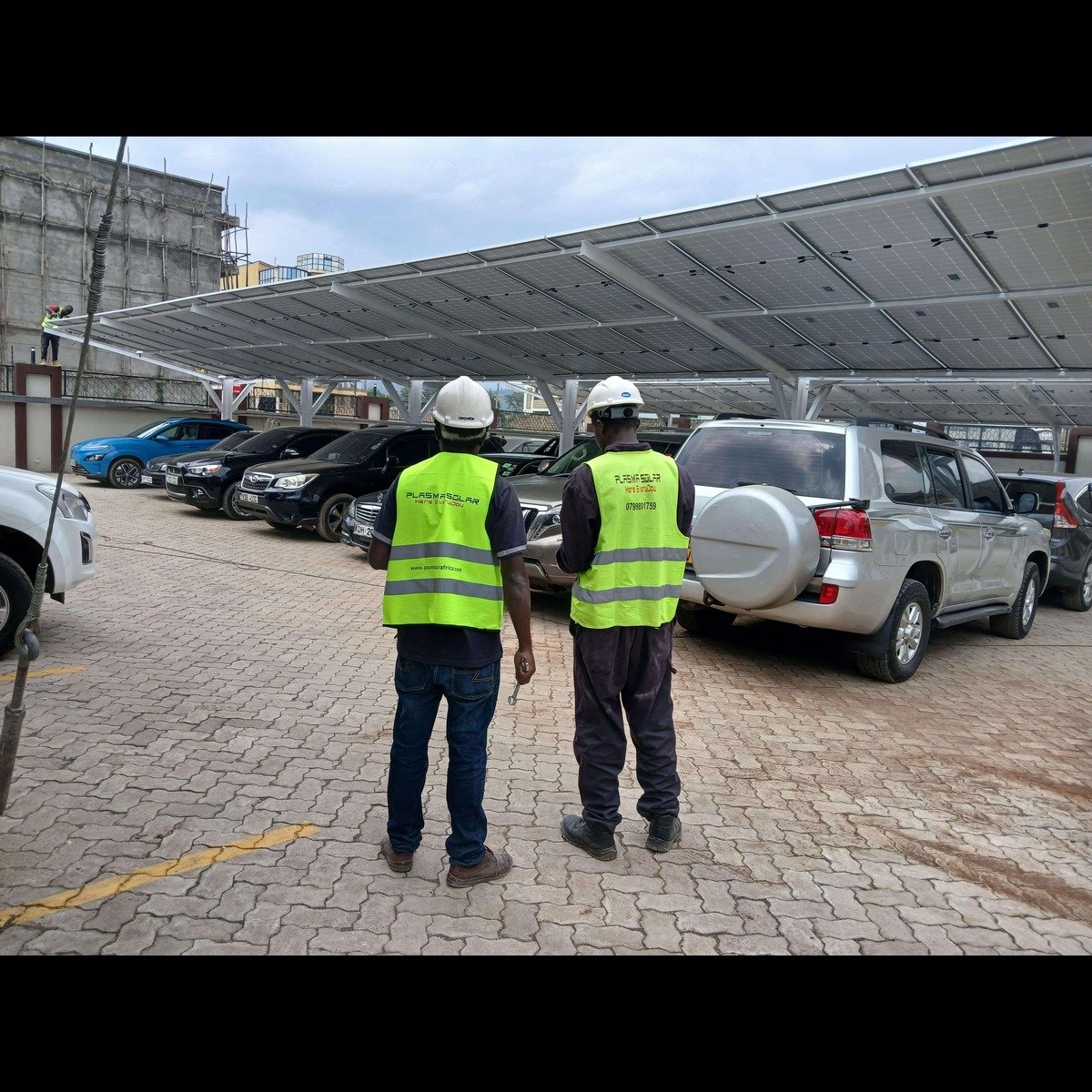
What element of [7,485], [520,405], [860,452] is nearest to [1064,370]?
[860,452]

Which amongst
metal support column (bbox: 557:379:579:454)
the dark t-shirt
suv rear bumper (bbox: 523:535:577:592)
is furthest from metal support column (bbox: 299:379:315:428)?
the dark t-shirt

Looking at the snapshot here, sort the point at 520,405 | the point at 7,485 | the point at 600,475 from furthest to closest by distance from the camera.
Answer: the point at 520,405
the point at 7,485
the point at 600,475

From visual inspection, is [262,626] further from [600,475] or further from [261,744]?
[600,475]

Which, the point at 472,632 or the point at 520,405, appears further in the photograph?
the point at 520,405

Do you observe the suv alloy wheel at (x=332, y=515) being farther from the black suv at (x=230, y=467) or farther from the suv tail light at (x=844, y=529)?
the suv tail light at (x=844, y=529)

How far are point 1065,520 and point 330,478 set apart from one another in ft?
32.8

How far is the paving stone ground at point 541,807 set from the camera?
3.33m

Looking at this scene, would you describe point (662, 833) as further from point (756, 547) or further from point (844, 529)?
point (844, 529)

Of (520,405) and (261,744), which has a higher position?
(520,405)

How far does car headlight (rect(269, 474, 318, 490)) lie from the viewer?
13523mm

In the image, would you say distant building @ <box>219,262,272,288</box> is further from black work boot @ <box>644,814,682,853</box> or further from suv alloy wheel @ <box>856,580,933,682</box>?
black work boot @ <box>644,814,682,853</box>

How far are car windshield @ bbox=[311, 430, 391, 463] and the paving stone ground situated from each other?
6.67 metres
